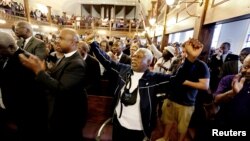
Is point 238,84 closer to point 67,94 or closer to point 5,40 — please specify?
point 67,94

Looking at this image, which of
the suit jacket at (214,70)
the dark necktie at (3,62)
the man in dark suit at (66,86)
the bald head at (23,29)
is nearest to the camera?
the man in dark suit at (66,86)

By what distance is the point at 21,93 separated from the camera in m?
1.52

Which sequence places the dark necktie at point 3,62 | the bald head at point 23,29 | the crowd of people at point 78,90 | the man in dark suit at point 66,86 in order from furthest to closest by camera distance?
1. the bald head at point 23,29
2. the dark necktie at point 3,62
3. the crowd of people at point 78,90
4. the man in dark suit at point 66,86

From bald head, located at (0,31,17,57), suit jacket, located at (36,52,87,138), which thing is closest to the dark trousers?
suit jacket, located at (36,52,87,138)

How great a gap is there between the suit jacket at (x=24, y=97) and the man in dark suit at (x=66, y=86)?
20cm

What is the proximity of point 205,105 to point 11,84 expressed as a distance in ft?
7.83

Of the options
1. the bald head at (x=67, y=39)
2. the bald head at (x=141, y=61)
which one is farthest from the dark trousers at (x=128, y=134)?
the bald head at (x=67, y=39)

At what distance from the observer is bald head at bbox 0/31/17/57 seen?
1424 millimetres

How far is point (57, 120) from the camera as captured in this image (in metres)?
1.50

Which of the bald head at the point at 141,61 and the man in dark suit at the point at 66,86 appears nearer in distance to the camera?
the man in dark suit at the point at 66,86

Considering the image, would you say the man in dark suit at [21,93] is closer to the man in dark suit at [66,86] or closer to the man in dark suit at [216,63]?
the man in dark suit at [66,86]

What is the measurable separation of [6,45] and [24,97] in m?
0.48

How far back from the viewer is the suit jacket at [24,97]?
1490mm

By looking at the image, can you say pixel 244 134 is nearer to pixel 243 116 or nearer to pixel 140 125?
pixel 243 116
